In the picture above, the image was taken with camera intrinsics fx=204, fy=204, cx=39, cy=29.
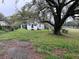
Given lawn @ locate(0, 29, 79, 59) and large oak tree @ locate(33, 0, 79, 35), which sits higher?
large oak tree @ locate(33, 0, 79, 35)

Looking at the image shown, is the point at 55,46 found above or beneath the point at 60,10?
beneath

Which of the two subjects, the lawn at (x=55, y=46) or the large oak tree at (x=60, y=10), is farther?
the large oak tree at (x=60, y=10)

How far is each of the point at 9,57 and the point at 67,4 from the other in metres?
16.0

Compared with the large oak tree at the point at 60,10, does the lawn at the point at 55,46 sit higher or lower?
lower

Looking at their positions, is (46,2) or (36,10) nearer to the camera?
(46,2)

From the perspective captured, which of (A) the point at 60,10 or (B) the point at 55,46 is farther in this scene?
(A) the point at 60,10

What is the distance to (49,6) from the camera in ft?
81.0

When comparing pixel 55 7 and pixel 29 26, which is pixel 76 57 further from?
pixel 29 26

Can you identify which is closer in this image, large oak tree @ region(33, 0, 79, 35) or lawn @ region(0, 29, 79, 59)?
lawn @ region(0, 29, 79, 59)

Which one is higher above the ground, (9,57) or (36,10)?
(36,10)

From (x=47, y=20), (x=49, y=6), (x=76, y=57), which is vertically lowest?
(x=76, y=57)

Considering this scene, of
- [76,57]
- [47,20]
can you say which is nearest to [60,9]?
[47,20]

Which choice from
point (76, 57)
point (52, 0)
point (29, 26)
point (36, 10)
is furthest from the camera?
point (29, 26)

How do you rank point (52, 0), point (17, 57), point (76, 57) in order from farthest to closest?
point (52, 0)
point (76, 57)
point (17, 57)
